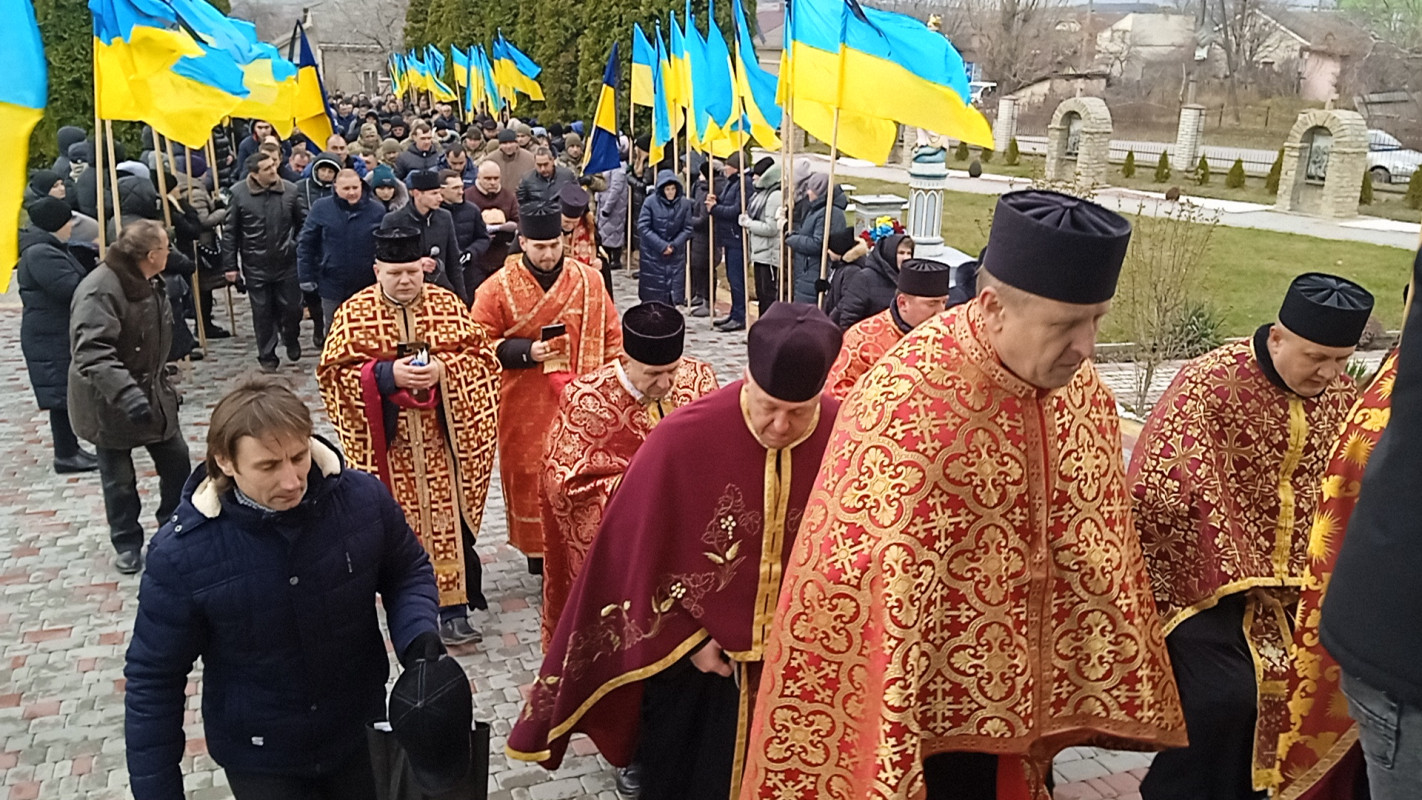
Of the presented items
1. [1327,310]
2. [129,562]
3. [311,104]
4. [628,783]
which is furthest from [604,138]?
[1327,310]

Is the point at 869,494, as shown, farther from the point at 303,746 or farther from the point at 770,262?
the point at 770,262

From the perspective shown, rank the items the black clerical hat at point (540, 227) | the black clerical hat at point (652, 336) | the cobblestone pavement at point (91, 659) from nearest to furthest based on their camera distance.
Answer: the black clerical hat at point (652, 336)
the cobblestone pavement at point (91, 659)
the black clerical hat at point (540, 227)

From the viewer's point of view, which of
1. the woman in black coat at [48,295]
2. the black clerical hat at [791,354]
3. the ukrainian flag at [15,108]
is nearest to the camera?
the ukrainian flag at [15,108]

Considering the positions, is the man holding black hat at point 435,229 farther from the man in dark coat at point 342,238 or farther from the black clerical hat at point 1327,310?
the black clerical hat at point 1327,310

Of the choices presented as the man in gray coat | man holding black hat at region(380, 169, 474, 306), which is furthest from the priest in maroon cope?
man holding black hat at region(380, 169, 474, 306)

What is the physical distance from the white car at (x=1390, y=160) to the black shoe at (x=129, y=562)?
31733 millimetres

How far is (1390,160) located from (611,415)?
1468 inches

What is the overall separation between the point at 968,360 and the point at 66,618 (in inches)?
218

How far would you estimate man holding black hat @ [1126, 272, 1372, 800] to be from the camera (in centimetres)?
383

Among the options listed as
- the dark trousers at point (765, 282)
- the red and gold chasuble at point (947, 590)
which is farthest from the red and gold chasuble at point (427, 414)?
the dark trousers at point (765, 282)

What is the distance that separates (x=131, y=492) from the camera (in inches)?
260

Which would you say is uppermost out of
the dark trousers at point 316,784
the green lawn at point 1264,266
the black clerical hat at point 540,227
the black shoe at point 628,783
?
the black clerical hat at point 540,227

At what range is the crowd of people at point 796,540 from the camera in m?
2.54

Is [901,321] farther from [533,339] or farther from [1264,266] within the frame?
[1264,266]
